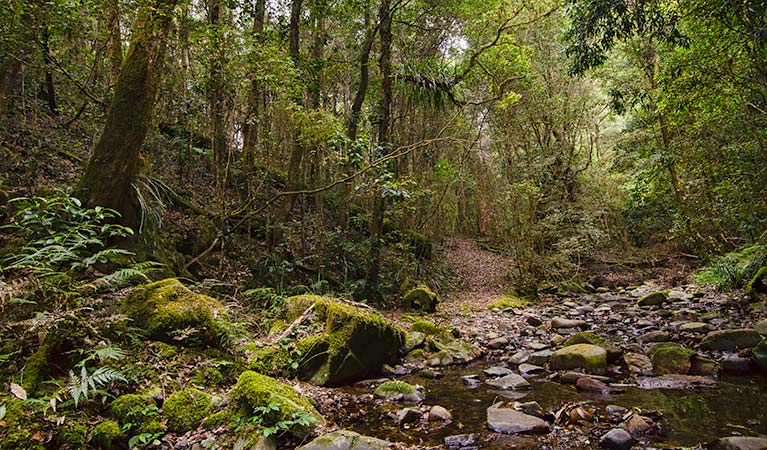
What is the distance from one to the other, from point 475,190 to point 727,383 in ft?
49.5

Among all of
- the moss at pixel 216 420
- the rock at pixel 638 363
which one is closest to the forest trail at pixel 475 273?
the rock at pixel 638 363

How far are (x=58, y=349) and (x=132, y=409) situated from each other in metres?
0.84

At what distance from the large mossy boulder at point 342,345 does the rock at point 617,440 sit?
114 inches

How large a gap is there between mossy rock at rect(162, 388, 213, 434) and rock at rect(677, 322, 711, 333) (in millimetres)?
7648

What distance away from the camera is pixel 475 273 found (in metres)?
15.6

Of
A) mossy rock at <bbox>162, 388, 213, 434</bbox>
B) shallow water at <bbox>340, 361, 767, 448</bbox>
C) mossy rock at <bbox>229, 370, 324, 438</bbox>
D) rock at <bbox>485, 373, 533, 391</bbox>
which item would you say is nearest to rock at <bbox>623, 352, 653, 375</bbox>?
shallow water at <bbox>340, 361, 767, 448</bbox>

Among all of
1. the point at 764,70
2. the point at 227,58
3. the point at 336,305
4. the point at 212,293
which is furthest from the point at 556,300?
the point at 227,58

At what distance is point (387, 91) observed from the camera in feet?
34.2

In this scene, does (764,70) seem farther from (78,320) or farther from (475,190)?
(475,190)

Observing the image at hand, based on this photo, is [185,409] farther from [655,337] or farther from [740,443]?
[655,337]

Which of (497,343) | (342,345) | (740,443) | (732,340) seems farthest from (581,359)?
(342,345)

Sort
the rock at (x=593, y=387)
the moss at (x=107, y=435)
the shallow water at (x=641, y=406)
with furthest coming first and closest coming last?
the rock at (x=593, y=387)
the shallow water at (x=641, y=406)
the moss at (x=107, y=435)

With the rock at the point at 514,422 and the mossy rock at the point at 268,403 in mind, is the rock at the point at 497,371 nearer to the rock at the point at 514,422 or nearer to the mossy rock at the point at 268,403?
the rock at the point at 514,422

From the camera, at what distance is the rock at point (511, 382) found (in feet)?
16.9
